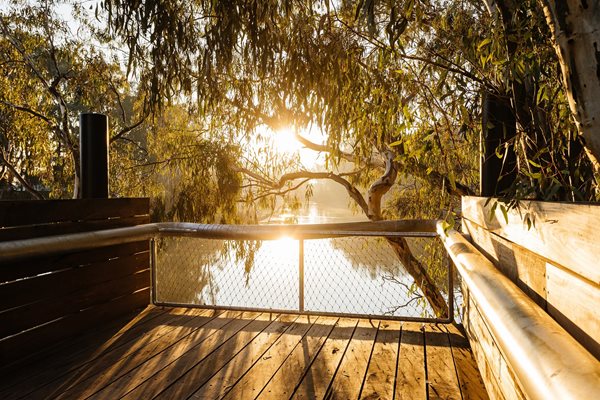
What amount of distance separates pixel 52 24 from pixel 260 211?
18.1 ft

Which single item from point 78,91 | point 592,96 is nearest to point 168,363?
point 592,96

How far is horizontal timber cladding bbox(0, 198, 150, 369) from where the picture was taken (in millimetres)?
2422

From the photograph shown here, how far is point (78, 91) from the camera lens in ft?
27.1

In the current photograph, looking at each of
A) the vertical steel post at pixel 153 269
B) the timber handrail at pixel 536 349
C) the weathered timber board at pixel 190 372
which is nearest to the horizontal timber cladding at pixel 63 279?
the vertical steel post at pixel 153 269

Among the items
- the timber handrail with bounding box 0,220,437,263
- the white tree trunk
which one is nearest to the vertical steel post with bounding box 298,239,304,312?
the timber handrail with bounding box 0,220,437,263

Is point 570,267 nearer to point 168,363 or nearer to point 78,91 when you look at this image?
point 168,363

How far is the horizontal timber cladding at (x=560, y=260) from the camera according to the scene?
88cm

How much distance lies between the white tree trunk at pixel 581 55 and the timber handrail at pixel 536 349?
24.6 inches

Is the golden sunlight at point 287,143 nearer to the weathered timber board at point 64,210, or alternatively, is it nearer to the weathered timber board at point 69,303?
the weathered timber board at point 64,210

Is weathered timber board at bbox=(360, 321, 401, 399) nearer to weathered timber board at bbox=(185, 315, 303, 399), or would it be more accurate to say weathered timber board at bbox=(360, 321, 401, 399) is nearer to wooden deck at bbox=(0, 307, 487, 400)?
wooden deck at bbox=(0, 307, 487, 400)

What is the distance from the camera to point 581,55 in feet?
4.44

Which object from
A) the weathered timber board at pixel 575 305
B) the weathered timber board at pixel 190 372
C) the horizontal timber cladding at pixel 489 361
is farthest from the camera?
the weathered timber board at pixel 190 372

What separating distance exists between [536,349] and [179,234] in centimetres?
326

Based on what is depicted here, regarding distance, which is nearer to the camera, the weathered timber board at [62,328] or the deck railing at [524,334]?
the deck railing at [524,334]
